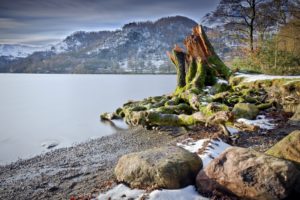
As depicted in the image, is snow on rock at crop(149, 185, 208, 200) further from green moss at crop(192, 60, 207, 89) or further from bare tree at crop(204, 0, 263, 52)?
bare tree at crop(204, 0, 263, 52)

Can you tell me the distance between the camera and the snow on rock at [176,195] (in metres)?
6.42

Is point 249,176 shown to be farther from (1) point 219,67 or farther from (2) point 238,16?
(2) point 238,16

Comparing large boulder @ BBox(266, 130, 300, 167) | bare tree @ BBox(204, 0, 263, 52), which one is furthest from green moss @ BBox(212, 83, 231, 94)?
large boulder @ BBox(266, 130, 300, 167)

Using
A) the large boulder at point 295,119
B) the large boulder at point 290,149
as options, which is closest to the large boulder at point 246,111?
the large boulder at point 295,119

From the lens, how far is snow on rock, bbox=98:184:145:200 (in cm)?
680

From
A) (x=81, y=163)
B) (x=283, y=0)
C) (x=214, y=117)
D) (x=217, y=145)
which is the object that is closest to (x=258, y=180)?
(x=217, y=145)

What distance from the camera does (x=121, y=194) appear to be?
22.9 feet

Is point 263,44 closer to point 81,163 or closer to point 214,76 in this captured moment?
point 214,76

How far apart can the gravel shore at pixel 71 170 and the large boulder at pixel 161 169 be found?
1.02 meters

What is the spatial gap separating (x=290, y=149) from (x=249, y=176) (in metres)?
1.41

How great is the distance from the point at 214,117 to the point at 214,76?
39.7ft

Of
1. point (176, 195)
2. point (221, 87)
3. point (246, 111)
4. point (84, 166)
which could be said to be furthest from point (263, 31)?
point (176, 195)

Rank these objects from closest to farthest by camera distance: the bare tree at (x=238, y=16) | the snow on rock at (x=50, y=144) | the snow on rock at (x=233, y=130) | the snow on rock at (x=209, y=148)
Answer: the snow on rock at (x=209, y=148)
the snow on rock at (x=233, y=130)
the snow on rock at (x=50, y=144)
the bare tree at (x=238, y=16)

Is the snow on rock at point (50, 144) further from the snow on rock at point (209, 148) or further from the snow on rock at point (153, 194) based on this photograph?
the snow on rock at point (153, 194)
